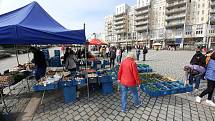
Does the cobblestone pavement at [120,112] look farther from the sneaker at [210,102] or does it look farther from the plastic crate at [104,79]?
the plastic crate at [104,79]

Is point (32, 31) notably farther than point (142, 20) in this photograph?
No

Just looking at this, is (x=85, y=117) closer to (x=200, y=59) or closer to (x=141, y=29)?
(x=200, y=59)

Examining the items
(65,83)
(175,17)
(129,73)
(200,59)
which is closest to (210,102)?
(200,59)

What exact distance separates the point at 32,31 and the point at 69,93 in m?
2.23

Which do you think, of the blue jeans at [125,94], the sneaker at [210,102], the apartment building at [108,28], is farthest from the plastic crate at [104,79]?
the apartment building at [108,28]

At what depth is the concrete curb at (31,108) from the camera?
417 centimetres

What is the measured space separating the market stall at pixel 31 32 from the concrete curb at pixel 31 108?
1.94 ft

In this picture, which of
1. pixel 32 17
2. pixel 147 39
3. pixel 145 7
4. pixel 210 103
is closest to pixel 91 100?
pixel 32 17

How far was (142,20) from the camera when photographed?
7438 cm

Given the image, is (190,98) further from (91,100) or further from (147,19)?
(147,19)

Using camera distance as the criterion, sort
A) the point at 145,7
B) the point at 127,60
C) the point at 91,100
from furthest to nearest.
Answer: the point at 145,7, the point at 91,100, the point at 127,60

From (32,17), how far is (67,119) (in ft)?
11.0

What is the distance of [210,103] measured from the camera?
15.7 ft

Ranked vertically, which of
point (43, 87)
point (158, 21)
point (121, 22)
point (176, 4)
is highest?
point (176, 4)
